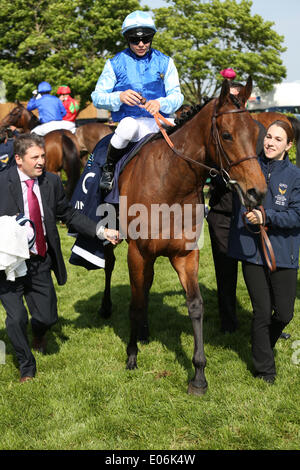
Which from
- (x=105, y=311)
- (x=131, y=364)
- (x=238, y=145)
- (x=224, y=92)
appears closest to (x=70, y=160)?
(x=105, y=311)

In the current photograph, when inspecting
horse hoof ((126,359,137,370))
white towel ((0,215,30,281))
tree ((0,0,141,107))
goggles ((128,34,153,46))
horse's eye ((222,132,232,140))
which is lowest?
horse hoof ((126,359,137,370))

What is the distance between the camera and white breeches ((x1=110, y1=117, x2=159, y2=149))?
12.9 ft

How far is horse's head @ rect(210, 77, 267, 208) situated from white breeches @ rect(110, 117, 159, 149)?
0.99 m

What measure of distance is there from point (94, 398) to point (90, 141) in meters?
9.24

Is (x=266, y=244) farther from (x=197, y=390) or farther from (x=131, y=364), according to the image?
(x=131, y=364)

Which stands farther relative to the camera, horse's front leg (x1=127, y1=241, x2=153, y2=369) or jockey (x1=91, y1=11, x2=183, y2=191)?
jockey (x1=91, y1=11, x2=183, y2=191)

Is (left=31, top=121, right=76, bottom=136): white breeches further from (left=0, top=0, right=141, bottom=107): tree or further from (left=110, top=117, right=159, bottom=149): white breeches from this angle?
(left=0, top=0, right=141, bottom=107): tree

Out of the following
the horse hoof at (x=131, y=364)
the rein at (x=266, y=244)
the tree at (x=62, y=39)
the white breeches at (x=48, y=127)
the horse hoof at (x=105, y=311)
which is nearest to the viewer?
the rein at (x=266, y=244)

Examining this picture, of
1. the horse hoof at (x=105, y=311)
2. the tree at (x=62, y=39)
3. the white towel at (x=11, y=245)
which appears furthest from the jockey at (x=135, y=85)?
the tree at (x=62, y=39)

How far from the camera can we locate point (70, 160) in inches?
384

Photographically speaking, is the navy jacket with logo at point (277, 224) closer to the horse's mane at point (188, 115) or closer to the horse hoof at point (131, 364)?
the horse's mane at point (188, 115)

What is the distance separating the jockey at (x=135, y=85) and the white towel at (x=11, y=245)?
91 cm

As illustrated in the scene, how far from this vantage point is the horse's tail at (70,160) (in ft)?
32.0

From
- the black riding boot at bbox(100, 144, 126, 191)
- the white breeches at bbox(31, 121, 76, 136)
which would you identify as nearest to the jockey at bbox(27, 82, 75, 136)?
the white breeches at bbox(31, 121, 76, 136)
